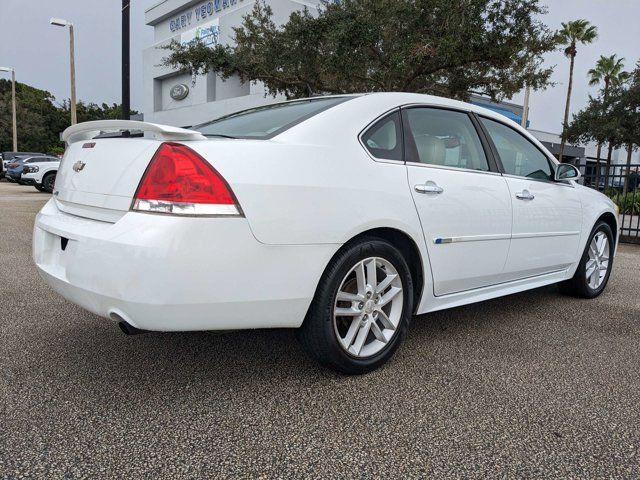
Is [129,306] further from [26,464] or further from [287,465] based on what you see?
[287,465]

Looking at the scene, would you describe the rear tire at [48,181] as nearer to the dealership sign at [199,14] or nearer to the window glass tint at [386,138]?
the window glass tint at [386,138]

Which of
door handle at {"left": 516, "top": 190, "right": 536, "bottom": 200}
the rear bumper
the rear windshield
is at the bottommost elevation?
the rear bumper

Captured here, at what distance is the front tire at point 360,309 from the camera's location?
2.46 meters

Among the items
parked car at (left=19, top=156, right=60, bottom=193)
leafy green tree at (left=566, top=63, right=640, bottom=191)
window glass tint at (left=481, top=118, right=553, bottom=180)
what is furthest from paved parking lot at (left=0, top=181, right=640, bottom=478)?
leafy green tree at (left=566, top=63, right=640, bottom=191)

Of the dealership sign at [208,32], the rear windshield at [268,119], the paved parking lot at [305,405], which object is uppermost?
the dealership sign at [208,32]

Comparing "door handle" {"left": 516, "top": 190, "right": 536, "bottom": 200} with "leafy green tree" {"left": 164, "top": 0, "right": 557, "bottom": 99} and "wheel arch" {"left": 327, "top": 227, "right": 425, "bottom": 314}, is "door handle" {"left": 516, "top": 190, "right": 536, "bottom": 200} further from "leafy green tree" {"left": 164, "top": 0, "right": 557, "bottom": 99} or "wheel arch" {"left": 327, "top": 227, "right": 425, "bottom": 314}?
"leafy green tree" {"left": 164, "top": 0, "right": 557, "bottom": 99}

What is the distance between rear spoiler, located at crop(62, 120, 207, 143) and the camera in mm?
2242

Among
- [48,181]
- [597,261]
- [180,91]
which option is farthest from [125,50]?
[180,91]

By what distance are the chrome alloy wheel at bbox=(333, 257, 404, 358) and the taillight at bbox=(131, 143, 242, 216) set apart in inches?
29.0

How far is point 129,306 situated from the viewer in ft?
6.91

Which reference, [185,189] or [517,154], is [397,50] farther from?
[185,189]

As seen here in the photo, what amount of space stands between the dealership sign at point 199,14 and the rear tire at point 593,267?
1399 inches

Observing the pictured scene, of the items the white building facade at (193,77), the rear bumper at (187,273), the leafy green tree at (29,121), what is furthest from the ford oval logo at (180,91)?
the rear bumper at (187,273)

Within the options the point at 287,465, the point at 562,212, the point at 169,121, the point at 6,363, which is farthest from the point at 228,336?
the point at 169,121
